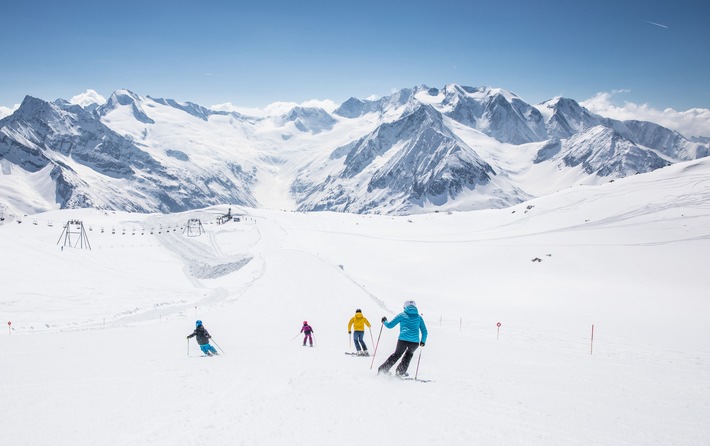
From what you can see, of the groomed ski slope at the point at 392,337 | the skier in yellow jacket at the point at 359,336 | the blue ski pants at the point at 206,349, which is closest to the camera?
the groomed ski slope at the point at 392,337

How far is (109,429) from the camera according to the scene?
8062 mm

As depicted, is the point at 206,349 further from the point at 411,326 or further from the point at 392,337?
the point at 392,337

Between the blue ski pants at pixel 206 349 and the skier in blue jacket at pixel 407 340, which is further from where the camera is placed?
the blue ski pants at pixel 206 349

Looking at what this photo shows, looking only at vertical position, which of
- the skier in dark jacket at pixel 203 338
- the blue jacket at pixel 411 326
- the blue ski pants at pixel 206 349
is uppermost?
the blue jacket at pixel 411 326

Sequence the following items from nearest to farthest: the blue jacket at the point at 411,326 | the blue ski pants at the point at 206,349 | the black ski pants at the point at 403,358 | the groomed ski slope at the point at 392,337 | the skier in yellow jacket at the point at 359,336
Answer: the groomed ski slope at the point at 392,337 → the black ski pants at the point at 403,358 → the blue jacket at the point at 411,326 → the skier in yellow jacket at the point at 359,336 → the blue ski pants at the point at 206,349

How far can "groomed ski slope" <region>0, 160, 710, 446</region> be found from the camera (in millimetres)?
8508

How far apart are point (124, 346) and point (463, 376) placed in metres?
13.3

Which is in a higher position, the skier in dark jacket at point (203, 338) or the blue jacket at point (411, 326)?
the blue jacket at point (411, 326)

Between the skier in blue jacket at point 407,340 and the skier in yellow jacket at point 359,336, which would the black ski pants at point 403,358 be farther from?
the skier in yellow jacket at point 359,336

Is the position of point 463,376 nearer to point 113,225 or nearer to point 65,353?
point 65,353

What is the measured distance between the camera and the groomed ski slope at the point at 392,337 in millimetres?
8508

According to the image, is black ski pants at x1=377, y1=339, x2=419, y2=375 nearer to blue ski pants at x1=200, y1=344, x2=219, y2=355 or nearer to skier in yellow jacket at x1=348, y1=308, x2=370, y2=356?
skier in yellow jacket at x1=348, y1=308, x2=370, y2=356

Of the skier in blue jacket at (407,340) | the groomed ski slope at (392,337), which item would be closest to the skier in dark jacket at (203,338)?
the groomed ski slope at (392,337)

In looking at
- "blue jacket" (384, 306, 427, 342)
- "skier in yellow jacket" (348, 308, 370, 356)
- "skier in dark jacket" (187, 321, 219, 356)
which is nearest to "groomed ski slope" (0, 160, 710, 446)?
"skier in yellow jacket" (348, 308, 370, 356)
